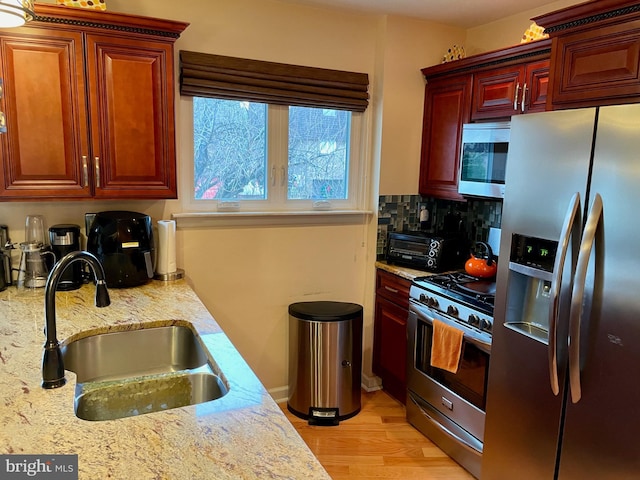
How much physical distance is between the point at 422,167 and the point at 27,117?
2.32m

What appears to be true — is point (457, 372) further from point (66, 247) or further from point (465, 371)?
point (66, 247)

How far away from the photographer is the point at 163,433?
1.10 meters

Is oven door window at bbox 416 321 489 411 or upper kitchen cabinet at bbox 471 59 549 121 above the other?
upper kitchen cabinet at bbox 471 59 549 121

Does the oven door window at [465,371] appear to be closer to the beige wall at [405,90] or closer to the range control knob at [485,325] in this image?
the range control knob at [485,325]

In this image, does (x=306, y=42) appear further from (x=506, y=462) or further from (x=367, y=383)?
(x=506, y=462)

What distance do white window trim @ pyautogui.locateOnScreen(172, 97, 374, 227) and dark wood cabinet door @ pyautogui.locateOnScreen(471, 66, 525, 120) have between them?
29.2 inches

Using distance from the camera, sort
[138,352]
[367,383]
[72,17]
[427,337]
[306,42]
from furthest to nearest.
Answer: [367,383]
[306,42]
[427,337]
[72,17]
[138,352]

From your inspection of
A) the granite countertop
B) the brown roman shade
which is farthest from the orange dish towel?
the brown roman shade

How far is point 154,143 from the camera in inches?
88.4

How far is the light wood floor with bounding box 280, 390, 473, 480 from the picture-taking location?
246cm

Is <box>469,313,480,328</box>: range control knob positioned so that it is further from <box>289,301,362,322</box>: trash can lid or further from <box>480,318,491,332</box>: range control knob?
<box>289,301,362,322</box>: trash can lid

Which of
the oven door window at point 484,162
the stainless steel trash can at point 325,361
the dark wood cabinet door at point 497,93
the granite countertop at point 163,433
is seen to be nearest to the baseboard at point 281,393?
the stainless steel trash can at point 325,361

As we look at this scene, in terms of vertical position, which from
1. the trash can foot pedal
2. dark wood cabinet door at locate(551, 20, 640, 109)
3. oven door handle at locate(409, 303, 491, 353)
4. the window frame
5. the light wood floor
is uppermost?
dark wood cabinet door at locate(551, 20, 640, 109)

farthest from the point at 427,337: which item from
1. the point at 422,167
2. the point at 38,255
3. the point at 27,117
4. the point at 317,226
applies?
the point at 27,117
